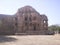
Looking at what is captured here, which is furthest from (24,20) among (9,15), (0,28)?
(0,28)

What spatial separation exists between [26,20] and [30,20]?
5.39 ft

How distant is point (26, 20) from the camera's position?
55.2m

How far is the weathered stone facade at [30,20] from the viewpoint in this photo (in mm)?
53825

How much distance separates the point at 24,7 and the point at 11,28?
9923 millimetres

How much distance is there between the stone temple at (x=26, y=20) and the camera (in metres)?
53.1

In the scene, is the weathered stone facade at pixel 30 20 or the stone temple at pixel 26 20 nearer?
the stone temple at pixel 26 20

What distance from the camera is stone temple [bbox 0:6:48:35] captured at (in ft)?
174

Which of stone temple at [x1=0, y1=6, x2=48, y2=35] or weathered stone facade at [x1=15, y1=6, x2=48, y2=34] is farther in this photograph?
weathered stone facade at [x1=15, y1=6, x2=48, y2=34]

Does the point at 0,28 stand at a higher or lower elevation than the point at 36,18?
lower

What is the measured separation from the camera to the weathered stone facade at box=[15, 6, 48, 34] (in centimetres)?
5383

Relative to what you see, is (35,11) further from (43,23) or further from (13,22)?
(13,22)

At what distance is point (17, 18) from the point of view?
5412 cm

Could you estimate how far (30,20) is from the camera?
182ft

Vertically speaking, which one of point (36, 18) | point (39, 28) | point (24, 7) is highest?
point (24, 7)
